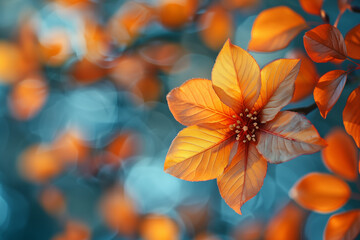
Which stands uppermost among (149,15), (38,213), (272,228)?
(149,15)

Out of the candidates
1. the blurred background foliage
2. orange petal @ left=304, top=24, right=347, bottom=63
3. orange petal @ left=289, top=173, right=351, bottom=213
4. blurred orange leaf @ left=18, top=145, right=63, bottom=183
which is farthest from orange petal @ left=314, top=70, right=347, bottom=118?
blurred orange leaf @ left=18, top=145, right=63, bottom=183

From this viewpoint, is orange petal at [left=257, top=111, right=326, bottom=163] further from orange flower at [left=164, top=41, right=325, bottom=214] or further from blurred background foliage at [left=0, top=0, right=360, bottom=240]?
blurred background foliage at [left=0, top=0, right=360, bottom=240]

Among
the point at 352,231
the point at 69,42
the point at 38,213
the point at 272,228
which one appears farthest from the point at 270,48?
the point at 38,213

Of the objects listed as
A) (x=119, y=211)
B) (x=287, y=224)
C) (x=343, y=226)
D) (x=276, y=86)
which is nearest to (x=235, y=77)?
(x=276, y=86)

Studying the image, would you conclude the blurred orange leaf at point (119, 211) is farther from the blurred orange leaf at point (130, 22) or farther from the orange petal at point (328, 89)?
the orange petal at point (328, 89)

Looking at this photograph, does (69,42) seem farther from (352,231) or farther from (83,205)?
(352,231)
